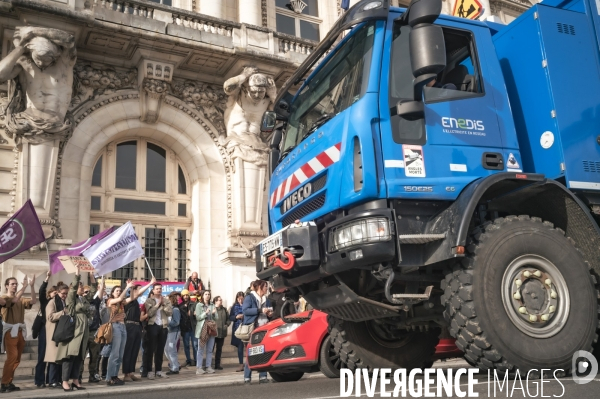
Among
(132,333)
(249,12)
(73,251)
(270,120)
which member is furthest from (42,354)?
(249,12)

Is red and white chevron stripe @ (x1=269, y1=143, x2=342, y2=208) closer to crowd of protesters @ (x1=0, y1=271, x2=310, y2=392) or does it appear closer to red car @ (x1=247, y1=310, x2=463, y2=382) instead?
crowd of protesters @ (x1=0, y1=271, x2=310, y2=392)

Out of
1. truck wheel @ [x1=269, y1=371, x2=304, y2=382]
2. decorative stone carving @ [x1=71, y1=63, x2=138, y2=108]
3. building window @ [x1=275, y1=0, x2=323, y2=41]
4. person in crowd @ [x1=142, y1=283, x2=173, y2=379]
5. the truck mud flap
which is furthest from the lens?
building window @ [x1=275, y1=0, x2=323, y2=41]

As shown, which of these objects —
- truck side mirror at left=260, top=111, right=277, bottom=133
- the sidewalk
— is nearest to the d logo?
truck side mirror at left=260, top=111, right=277, bottom=133

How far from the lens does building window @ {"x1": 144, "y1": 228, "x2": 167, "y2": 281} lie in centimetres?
1598

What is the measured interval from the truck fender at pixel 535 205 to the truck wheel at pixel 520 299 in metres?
0.30

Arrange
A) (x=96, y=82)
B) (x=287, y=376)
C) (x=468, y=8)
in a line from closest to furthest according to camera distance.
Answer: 1. (x=287, y=376)
2. (x=468, y=8)
3. (x=96, y=82)

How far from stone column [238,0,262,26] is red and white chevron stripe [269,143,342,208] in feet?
38.8

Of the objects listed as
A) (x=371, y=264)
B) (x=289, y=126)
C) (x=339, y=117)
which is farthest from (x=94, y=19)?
(x=371, y=264)

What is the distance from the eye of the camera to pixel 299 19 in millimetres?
19516

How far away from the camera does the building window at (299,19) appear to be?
19.1m

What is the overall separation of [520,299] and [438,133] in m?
1.58

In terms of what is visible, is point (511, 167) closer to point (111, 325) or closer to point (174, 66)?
point (111, 325)

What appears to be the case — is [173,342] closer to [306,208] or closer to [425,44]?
[306,208]

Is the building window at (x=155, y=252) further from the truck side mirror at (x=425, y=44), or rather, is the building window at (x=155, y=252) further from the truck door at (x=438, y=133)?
the truck side mirror at (x=425, y=44)
